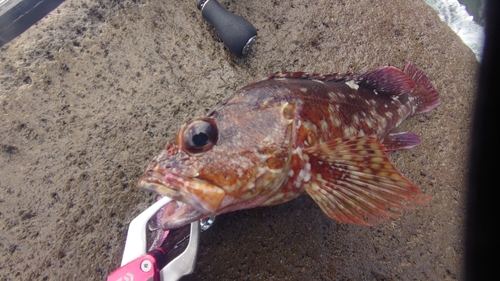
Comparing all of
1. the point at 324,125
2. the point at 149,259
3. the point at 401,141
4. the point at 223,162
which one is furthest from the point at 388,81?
the point at 149,259

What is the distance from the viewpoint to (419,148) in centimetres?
226

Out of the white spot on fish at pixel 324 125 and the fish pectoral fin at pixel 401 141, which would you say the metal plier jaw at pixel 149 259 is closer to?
the white spot on fish at pixel 324 125

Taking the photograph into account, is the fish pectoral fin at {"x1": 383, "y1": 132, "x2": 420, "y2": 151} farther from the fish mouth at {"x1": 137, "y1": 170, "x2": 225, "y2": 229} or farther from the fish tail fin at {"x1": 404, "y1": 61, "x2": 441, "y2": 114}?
the fish mouth at {"x1": 137, "y1": 170, "x2": 225, "y2": 229}

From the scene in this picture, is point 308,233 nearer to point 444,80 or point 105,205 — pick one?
point 105,205

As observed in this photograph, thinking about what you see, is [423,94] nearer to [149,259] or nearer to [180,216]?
[180,216]

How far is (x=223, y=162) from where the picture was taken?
4.46ft

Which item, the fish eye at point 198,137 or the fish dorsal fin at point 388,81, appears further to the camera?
the fish dorsal fin at point 388,81

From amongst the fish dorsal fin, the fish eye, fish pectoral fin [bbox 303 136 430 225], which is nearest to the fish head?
the fish eye

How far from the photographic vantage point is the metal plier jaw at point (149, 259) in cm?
142

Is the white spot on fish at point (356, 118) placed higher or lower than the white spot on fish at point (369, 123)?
higher

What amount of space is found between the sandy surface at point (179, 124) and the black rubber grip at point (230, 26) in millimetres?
128

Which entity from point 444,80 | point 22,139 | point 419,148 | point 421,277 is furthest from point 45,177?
point 444,80

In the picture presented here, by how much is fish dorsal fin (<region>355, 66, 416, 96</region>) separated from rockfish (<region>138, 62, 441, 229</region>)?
1.28ft

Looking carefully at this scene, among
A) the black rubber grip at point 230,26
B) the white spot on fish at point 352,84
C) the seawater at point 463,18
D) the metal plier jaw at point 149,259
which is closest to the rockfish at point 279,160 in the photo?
the white spot on fish at point 352,84
